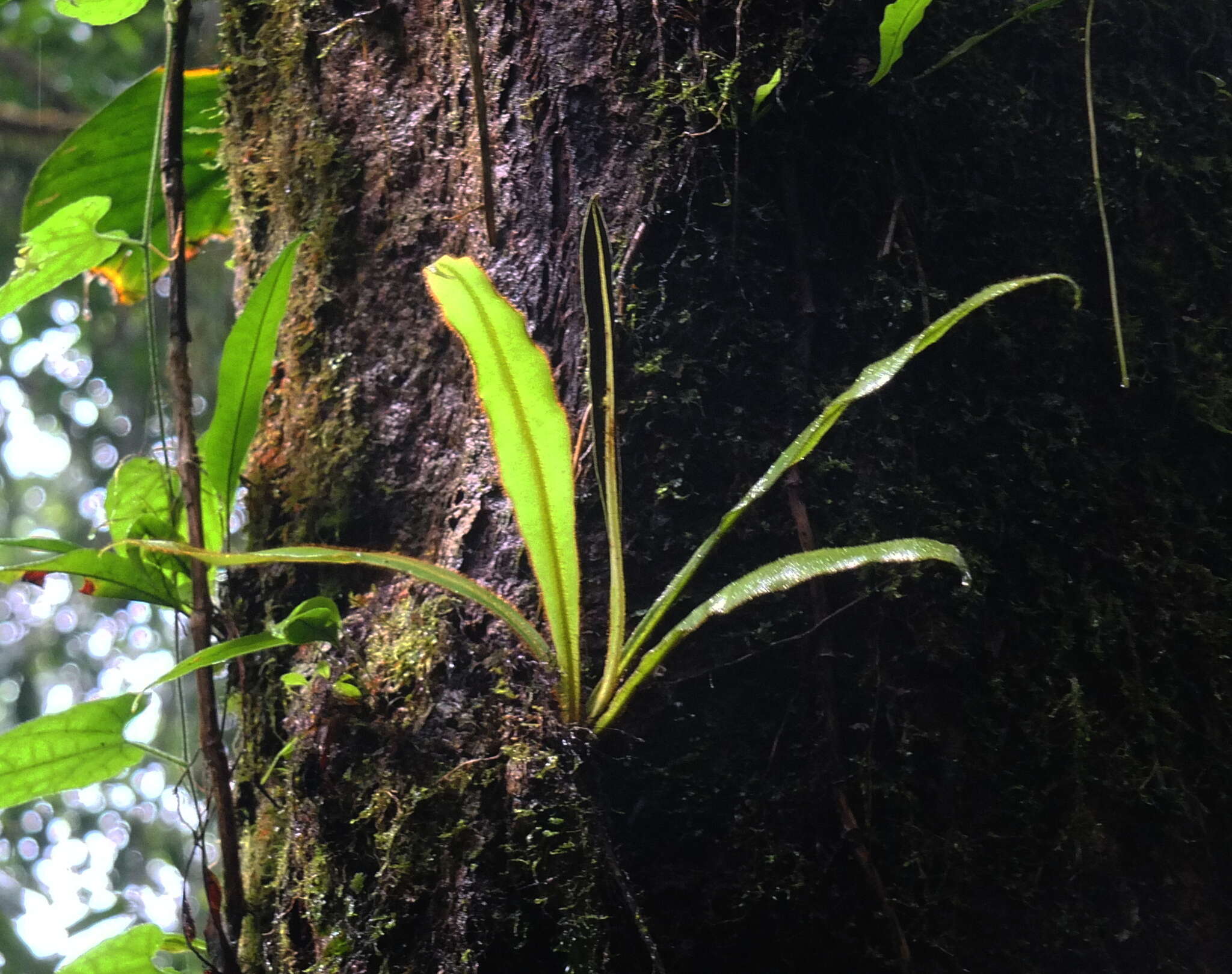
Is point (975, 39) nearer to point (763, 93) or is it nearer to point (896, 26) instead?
point (896, 26)

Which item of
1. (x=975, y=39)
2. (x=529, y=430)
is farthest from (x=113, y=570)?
(x=975, y=39)

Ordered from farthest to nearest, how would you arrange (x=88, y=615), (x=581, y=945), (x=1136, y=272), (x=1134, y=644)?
(x=88, y=615) < (x=1136, y=272) < (x=1134, y=644) < (x=581, y=945)

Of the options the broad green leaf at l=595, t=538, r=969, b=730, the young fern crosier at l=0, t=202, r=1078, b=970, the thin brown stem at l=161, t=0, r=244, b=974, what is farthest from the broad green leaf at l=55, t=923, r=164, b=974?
the broad green leaf at l=595, t=538, r=969, b=730

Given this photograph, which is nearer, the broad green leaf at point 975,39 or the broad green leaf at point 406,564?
the broad green leaf at point 406,564

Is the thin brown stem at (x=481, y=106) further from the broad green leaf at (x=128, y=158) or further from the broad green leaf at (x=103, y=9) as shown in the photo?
the broad green leaf at (x=128, y=158)

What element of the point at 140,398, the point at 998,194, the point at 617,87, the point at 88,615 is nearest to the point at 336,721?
the point at 617,87

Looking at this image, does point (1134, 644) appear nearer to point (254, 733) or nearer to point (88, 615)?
point (254, 733)

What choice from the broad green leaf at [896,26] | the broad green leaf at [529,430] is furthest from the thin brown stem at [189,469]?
the broad green leaf at [896,26]
